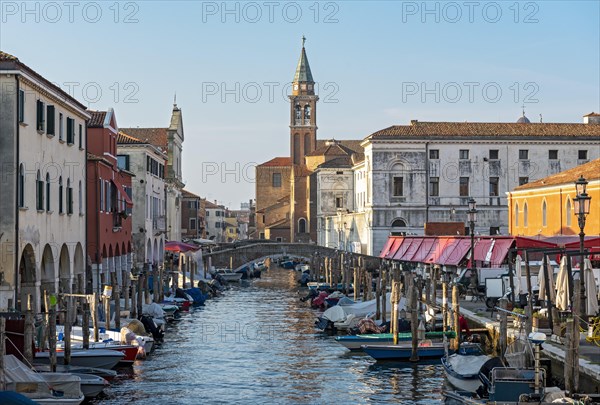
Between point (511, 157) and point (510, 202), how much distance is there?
39.2ft

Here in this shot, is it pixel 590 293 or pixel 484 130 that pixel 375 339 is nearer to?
pixel 590 293

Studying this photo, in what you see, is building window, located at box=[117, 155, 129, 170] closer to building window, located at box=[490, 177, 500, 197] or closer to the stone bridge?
the stone bridge

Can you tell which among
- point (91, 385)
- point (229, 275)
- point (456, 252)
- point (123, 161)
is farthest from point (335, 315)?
point (229, 275)

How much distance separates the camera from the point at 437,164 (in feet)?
212

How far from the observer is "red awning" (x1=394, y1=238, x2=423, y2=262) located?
51.7 meters

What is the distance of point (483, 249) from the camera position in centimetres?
4212

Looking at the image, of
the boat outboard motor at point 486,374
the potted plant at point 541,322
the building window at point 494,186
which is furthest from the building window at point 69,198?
the building window at point 494,186

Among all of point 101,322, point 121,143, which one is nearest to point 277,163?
point 121,143

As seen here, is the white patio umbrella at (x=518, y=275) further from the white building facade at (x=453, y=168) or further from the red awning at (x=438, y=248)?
the white building facade at (x=453, y=168)

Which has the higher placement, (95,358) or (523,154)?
(523,154)

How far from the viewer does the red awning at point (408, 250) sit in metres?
51.7

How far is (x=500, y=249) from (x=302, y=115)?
246 ft

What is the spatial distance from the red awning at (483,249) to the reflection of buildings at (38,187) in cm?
1722

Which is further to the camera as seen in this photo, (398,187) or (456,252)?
(398,187)
